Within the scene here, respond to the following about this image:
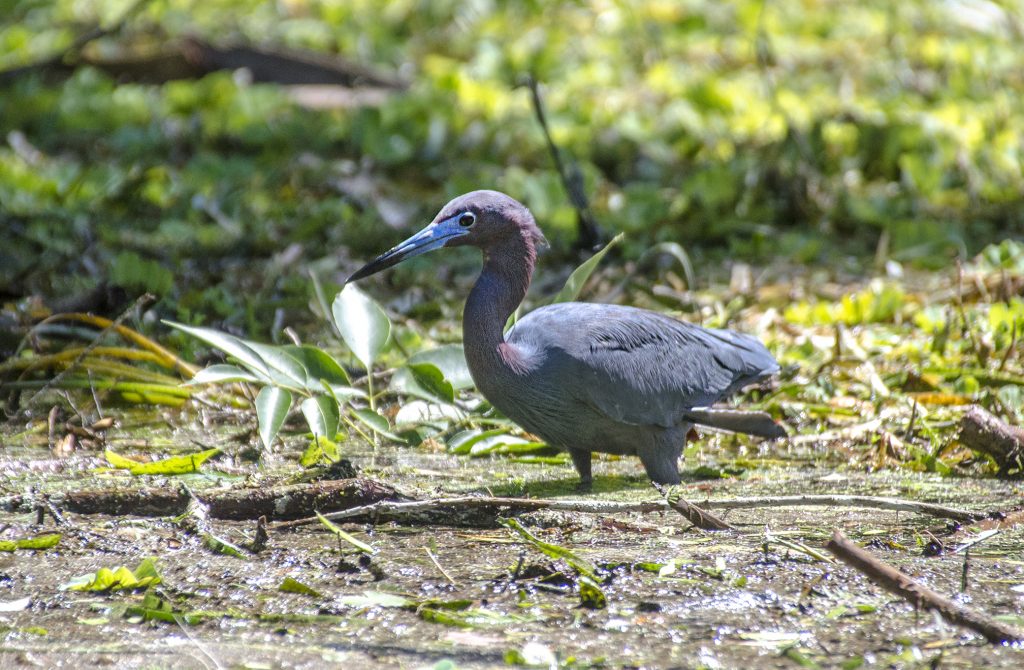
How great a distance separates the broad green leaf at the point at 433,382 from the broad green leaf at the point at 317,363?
237mm

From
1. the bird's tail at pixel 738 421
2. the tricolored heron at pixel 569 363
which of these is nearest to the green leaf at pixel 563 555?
the tricolored heron at pixel 569 363

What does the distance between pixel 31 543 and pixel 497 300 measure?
151cm

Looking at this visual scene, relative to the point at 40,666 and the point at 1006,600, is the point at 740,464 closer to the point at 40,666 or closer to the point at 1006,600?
the point at 1006,600

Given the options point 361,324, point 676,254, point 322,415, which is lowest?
point 322,415

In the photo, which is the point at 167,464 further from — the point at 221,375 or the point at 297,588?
the point at 297,588

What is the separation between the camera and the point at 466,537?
3.40m

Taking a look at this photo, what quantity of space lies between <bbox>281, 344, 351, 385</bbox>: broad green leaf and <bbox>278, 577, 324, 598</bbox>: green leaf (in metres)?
1.17

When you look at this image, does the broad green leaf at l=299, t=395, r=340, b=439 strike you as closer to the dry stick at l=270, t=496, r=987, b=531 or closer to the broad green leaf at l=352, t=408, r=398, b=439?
the broad green leaf at l=352, t=408, r=398, b=439

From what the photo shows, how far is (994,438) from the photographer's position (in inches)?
157

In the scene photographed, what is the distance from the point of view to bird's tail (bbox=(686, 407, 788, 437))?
163 inches

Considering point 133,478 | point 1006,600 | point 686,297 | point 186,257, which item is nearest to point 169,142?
point 186,257

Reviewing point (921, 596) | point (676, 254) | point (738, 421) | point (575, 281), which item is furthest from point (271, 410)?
point (676, 254)

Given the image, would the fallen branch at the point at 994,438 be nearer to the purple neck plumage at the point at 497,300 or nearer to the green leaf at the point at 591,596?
the purple neck plumage at the point at 497,300

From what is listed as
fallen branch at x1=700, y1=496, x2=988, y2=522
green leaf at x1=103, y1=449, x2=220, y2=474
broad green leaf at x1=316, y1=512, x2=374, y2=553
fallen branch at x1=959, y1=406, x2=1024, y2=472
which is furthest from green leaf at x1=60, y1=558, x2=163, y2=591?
fallen branch at x1=959, y1=406, x2=1024, y2=472
